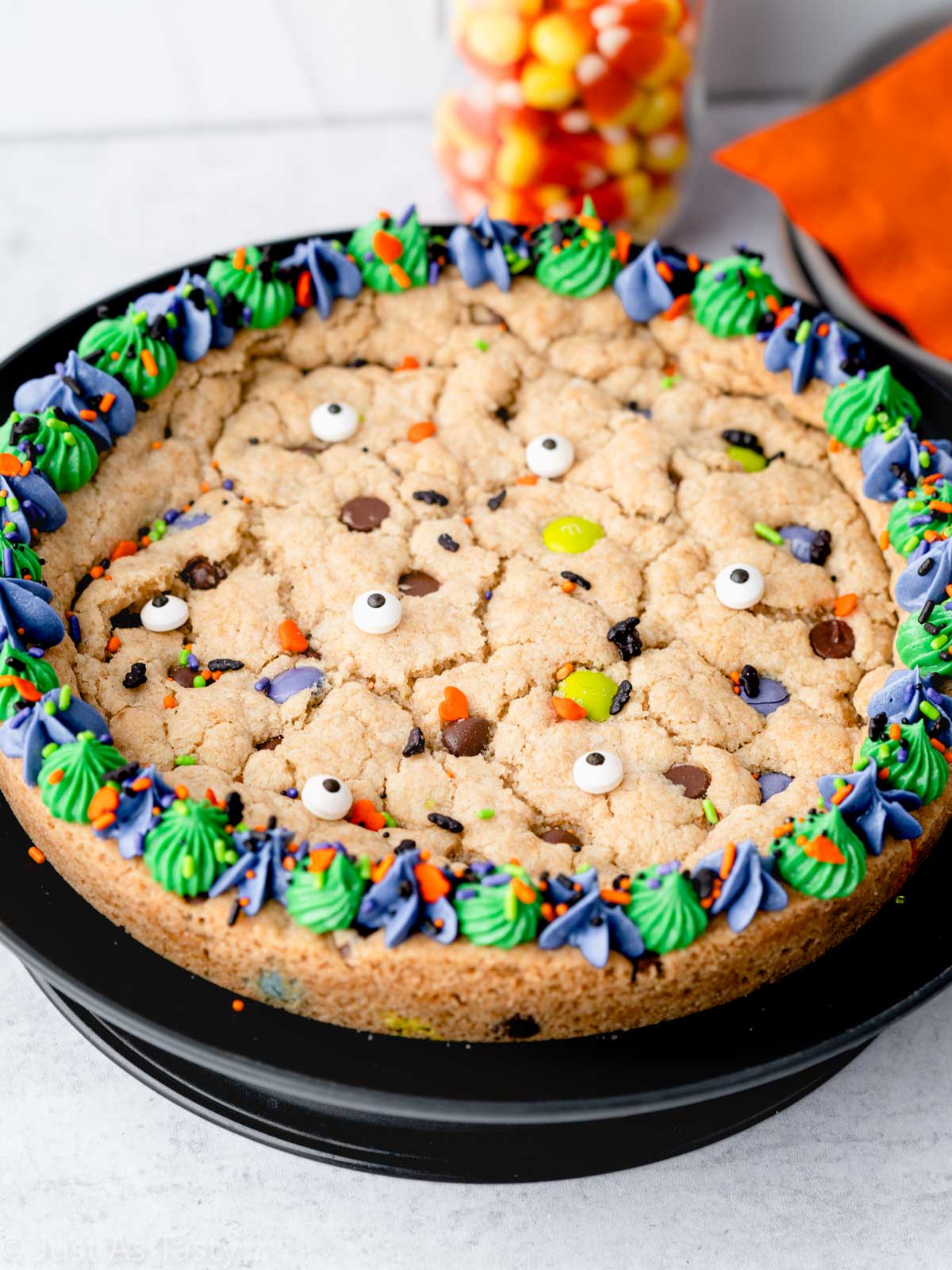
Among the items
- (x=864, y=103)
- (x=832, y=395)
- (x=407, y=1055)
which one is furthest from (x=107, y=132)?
(x=407, y=1055)

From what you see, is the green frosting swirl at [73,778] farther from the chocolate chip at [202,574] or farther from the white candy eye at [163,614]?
the chocolate chip at [202,574]

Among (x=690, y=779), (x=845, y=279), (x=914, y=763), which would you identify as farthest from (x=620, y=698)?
(x=845, y=279)

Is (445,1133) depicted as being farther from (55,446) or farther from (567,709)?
(55,446)

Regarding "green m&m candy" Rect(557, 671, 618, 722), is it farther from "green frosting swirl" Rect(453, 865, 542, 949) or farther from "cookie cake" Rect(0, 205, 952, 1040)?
"green frosting swirl" Rect(453, 865, 542, 949)

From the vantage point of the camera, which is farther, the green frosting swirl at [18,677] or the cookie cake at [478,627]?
the green frosting swirl at [18,677]

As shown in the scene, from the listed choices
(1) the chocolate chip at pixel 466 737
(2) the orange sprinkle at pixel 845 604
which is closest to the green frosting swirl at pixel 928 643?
(2) the orange sprinkle at pixel 845 604

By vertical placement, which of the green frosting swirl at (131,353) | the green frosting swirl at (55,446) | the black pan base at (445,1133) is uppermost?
the green frosting swirl at (131,353)

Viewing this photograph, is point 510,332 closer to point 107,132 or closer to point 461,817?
point 461,817
